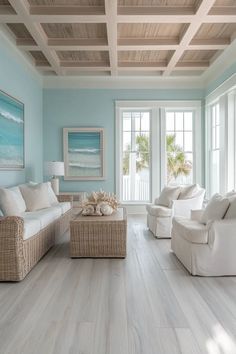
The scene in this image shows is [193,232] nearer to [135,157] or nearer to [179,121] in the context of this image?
[135,157]

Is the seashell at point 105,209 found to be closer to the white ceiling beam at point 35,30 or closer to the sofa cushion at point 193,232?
the sofa cushion at point 193,232

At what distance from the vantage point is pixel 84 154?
7.64 m

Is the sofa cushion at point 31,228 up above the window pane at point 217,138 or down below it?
below

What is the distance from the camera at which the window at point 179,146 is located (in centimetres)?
782

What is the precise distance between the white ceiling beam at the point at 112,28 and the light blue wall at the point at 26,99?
1.70m

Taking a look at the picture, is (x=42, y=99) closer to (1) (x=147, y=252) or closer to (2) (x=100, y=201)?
(2) (x=100, y=201)

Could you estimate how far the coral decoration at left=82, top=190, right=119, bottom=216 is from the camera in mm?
4402

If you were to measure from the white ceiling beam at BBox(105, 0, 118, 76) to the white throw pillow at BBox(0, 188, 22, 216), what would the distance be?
2.74 metres

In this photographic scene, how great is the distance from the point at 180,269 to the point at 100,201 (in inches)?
60.2

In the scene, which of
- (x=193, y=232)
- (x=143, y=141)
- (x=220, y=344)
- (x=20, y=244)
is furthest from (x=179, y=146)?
(x=220, y=344)

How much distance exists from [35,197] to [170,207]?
7.58ft

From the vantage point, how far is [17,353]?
190 cm

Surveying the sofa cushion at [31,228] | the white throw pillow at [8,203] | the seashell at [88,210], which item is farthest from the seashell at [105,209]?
the white throw pillow at [8,203]

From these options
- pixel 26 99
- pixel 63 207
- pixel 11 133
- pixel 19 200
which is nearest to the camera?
pixel 19 200
